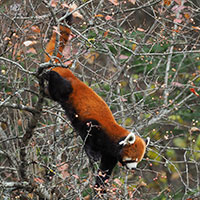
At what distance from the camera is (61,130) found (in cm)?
554

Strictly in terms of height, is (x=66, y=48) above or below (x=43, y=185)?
above

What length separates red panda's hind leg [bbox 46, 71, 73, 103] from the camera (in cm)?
512

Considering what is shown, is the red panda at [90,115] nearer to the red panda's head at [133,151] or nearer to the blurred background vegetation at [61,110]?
the red panda's head at [133,151]

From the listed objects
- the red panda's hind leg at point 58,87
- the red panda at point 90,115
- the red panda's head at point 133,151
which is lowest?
the red panda's head at point 133,151

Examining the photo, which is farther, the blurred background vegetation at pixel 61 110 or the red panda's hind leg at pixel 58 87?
the red panda's hind leg at pixel 58 87

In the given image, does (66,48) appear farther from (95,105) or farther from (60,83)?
(95,105)

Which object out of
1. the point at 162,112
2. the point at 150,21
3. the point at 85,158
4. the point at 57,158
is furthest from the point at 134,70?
the point at 57,158

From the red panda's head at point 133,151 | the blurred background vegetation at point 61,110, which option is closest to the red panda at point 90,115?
the red panda's head at point 133,151

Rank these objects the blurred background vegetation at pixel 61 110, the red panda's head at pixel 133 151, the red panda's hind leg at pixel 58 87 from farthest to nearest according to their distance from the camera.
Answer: the red panda's head at pixel 133 151 < the red panda's hind leg at pixel 58 87 < the blurred background vegetation at pixel 61 110

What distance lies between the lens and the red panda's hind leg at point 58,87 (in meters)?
5.12

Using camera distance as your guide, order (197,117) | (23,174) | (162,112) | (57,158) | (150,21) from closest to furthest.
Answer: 1. (23,174)
2. (57,158)
3. (162,112)
4. (197,117)
5. (150,21)

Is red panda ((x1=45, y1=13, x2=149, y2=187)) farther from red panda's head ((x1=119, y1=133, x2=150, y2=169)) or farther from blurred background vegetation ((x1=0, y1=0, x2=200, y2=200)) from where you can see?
blurred background vegetation ((x1=0, y1=0, x2=200, y2=200))

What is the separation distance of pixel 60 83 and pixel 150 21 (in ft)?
14.6

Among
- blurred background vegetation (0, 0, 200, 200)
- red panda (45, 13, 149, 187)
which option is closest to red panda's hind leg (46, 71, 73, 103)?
red panda (45, 13, 149, 187)
